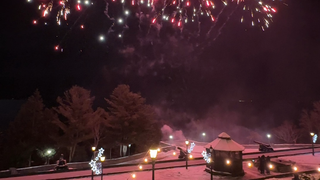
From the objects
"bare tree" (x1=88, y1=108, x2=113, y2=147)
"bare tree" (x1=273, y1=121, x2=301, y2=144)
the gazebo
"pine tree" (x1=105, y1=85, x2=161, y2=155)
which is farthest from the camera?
"bare tree" (x1=273, y1=121, x2=301, y2=144)

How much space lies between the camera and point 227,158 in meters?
17.3

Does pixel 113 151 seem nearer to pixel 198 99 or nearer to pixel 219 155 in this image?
pixel 219 155

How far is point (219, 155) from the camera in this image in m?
17.7

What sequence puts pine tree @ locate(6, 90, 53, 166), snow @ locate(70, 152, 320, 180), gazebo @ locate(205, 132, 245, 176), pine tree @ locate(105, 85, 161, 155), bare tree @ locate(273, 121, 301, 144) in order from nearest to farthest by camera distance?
snow @ locate(70, 152, 320, 180) → gazebo @ locate(205, 132, 245, 176) → pine tree @ locate(6, 90, 53, 166) → pine tree @ locate(105, 85, 161, 155) → bare tree @ locate(273, 121, 301, 144)

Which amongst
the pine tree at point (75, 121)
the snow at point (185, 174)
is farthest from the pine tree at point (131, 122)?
the snow at point (185, 174)

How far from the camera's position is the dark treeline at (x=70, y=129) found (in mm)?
32125

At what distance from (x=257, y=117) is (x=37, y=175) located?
7656 cm

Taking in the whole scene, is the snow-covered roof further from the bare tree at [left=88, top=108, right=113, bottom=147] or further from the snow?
the bare tree at [left=88, top=108, right=113, bottom=147]

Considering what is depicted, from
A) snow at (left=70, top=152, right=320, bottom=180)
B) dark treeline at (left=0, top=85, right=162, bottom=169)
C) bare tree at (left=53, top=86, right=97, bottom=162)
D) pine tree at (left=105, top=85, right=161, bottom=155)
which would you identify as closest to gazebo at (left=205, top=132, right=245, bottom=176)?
snow at (left=70, top=152, right=320, bottom=180)

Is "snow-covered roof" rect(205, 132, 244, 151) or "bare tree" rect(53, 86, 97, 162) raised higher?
"bare tree" rect(53, 86, 97, 162)

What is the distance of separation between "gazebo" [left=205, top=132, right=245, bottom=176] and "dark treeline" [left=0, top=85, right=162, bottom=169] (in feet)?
57.8

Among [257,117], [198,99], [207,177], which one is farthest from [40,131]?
[257,117]

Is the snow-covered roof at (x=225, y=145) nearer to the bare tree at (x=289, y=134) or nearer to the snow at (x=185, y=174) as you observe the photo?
the snow at (x=185, y=174)

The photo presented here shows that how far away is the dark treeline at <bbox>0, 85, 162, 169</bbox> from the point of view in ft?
105
